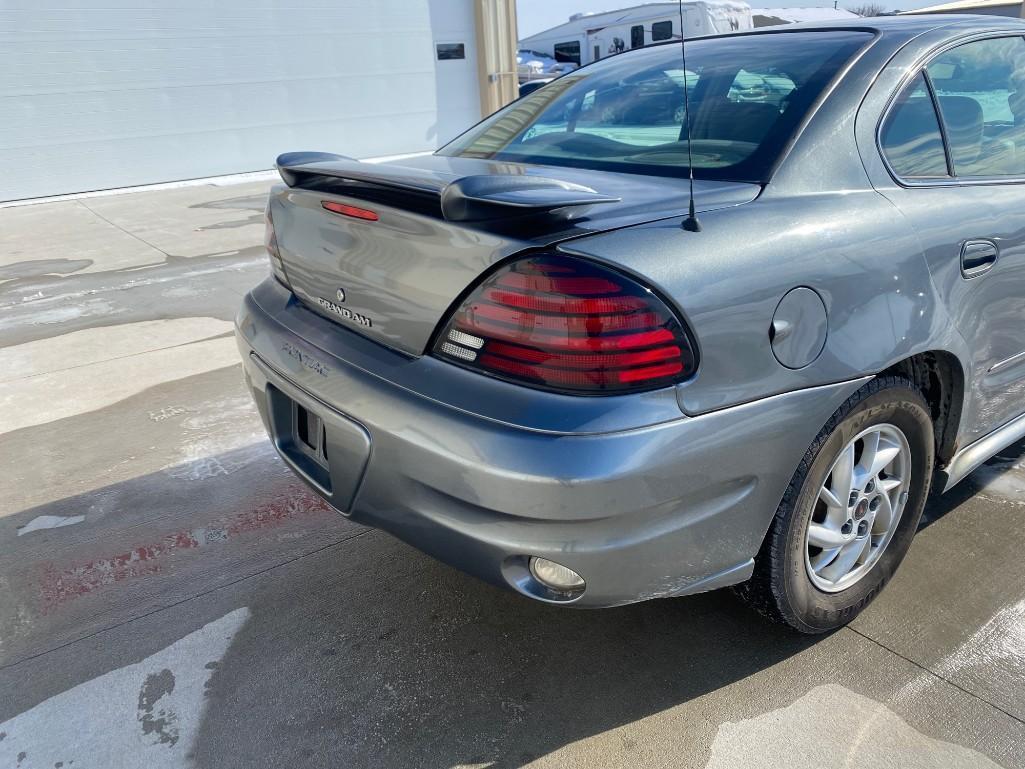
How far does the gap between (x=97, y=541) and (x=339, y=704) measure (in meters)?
1.32

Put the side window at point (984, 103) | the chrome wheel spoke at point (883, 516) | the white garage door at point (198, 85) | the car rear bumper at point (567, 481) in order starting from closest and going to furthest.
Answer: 1. the car rear bumper at point (567, 481)
2. the chrome wheel spoke at point (883, 516)
3. the side window at point (984, 103)
4. the white garage door at point (198, 85)

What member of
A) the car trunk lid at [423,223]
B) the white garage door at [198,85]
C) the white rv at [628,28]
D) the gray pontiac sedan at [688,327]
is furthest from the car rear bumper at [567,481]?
the white rv at [628,28]

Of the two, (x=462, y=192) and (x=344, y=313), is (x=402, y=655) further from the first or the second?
(x=462, y=192)

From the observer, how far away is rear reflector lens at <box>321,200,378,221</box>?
6.72 feet

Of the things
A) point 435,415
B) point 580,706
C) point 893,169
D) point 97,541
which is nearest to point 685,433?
point 435,415

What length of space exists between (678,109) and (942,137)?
757 millimetres

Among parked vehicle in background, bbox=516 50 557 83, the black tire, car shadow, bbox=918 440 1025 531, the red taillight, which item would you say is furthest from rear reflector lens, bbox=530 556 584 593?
parked vehicle in background, bbox=516 50 557 83

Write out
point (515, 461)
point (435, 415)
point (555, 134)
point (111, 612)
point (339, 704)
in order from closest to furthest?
1. point (515, 461)
2. point (435, 415)
3. point (339, 704)
4. point (111, 612)
5. point (555, 134)

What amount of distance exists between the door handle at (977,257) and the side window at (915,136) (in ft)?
0.73

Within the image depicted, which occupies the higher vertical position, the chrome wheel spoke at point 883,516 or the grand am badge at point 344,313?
the grand am badge at point 344,313

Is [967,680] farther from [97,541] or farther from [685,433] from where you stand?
[97,541]

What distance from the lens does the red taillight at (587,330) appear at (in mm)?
1665

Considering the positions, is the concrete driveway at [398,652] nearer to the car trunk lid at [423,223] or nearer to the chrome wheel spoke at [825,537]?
the chrome wheel spoke at [825,537]

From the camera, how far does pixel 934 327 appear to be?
83.0 inches
